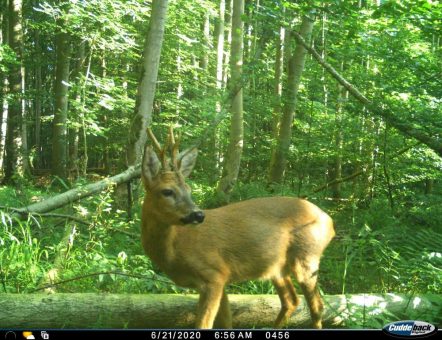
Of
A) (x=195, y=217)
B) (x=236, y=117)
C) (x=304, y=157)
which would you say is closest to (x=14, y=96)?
(x=236, y=117)

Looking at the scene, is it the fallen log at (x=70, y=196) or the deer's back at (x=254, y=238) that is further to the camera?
the fallen log at (x=70, y=196)

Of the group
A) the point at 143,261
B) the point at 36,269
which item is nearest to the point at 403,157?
the point at 143,261

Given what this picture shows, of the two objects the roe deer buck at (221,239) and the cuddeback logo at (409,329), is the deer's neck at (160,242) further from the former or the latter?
the cuddeback logo at (409,329)

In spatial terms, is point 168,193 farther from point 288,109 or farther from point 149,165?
point 288,109

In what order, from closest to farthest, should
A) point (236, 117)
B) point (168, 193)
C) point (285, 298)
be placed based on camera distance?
1. point (168, 193)
2. point (285, 298)
3. point (236, 117)

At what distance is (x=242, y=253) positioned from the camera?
4.08 metres

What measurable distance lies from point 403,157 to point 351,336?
6566 millimetres

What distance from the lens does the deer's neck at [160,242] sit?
12.4 feet

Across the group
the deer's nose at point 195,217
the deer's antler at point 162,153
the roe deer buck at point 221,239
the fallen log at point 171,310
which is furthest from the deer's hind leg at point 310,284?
the deer's antler at point 162,153

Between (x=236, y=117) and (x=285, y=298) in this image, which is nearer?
(x=285, y=298)

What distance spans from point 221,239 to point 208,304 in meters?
0.55

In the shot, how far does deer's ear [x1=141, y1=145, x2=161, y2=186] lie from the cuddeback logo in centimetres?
199

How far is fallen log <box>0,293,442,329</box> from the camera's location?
387 cm

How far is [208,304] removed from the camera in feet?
12.3
